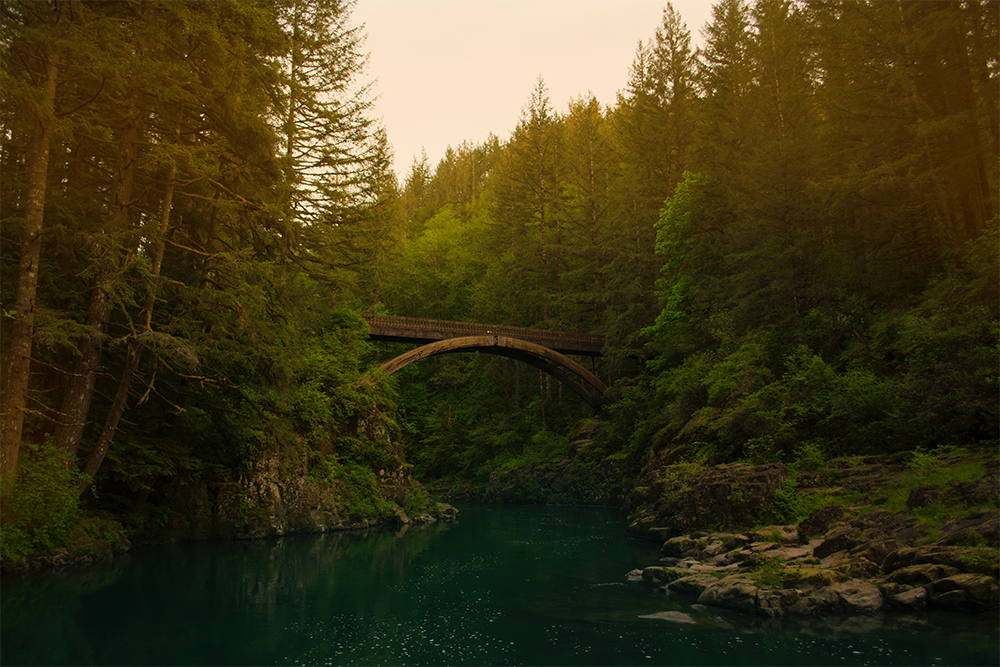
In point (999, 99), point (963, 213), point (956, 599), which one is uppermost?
point (999, 99)

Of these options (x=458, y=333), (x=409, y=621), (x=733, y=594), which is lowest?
(x=409, y=621)

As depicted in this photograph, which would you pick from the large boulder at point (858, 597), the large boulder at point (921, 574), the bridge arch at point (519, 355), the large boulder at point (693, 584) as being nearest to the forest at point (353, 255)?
the bridge arch at point (519, 355)

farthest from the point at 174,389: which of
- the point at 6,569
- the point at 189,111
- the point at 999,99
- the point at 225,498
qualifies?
the point at 999,99

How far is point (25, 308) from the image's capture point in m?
9.97

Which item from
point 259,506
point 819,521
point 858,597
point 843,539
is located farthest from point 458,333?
point 858,597

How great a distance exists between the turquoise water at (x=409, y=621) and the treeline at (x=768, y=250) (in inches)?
226

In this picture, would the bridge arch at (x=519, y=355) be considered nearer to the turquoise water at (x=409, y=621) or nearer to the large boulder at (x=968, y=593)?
the turquoise water at (x=409, y=621)

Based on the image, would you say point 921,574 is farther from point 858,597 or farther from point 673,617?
point 673,617

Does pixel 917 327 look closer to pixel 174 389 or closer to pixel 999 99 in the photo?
pixel 999 99

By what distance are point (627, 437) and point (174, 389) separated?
17.7 m

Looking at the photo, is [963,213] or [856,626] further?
[963,213]

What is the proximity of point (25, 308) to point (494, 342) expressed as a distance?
19.5 metres

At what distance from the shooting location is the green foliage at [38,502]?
33.9 ft

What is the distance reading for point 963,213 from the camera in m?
17.9
